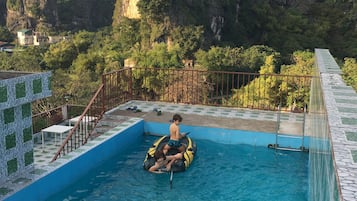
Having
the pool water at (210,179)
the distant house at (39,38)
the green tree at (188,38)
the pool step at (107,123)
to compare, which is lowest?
the pool water at (210,179)

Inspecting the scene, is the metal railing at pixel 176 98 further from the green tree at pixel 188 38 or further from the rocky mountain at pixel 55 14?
the rocky mountain at pixel 55 14

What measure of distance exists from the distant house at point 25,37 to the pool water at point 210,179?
5436 centimetres

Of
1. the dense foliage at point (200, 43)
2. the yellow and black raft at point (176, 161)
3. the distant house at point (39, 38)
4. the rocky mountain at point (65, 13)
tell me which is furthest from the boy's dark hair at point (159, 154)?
the distant house at point (39, 38)

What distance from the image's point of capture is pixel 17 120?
16.8ft

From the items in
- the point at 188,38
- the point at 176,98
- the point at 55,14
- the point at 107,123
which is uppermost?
the point at 55,14

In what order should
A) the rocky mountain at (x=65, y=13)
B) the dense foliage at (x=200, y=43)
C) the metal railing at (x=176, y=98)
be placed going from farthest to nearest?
the rocky mountain at (x=65, y=13) → the dense foliage at (x=200, y=43) → the metal railing at (x=176, y=98)

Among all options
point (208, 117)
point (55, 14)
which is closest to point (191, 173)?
point (208, 117)

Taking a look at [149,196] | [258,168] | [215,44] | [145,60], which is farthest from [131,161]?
[215,44]

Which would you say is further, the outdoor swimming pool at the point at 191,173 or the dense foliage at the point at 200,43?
the dense foliage at the point at 200,43

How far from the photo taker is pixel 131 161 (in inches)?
281

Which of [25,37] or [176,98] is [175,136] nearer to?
[176,98]

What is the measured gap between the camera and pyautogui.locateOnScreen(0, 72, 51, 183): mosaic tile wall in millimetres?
4863

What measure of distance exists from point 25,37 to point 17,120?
56389mm

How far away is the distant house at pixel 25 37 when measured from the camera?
187ft
